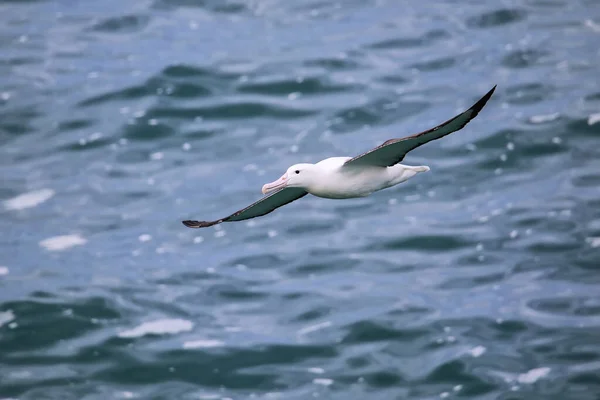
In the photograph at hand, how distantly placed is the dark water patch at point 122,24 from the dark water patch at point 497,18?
11.7 m

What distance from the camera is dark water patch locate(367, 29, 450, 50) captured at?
41750 millimetres

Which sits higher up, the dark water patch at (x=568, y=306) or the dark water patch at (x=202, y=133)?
the dark water patch at (x=202, y=133)

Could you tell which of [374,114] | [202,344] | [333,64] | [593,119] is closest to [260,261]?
[202,344]

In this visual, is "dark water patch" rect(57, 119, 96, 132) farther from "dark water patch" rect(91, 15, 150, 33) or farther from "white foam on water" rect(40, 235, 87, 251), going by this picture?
"dark water patch" rect(91, 15, 150, 33)

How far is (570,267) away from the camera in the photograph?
31.3 meters

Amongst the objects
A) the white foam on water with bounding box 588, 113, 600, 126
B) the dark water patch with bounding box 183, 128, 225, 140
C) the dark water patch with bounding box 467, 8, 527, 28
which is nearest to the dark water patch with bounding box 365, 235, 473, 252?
the white foam on water with bounding box 588, 113, 600, 126

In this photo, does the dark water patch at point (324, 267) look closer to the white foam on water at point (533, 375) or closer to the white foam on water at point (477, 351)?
the white foam on water at point (477, 351)

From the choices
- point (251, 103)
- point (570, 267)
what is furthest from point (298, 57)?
point (570, 267)

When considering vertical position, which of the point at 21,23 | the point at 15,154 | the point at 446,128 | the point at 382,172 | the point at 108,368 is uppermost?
the point at 446,128

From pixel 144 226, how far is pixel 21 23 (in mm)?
13513

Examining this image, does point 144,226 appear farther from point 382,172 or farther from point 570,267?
point 382,172

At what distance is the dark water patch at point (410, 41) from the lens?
4175 centimetres

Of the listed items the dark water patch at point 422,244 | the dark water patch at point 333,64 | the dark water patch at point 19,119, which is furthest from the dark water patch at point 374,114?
the dark water patch at point 19,119

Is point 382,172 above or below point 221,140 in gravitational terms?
above
